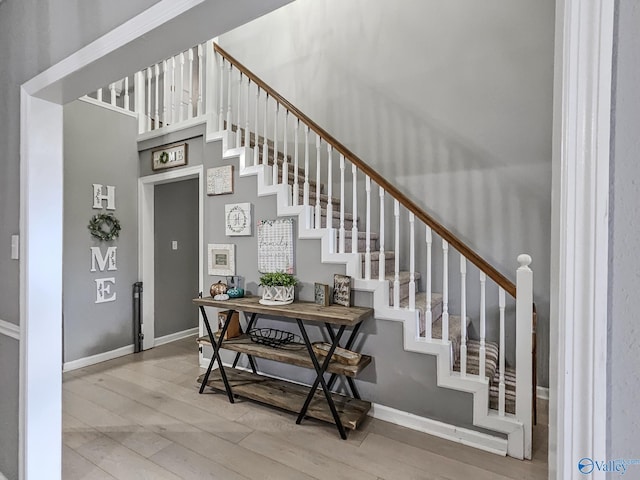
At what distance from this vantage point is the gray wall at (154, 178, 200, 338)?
161 inches

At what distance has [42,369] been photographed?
158 centimetres

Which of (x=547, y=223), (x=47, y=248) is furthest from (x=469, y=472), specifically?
(x=47, y=248)

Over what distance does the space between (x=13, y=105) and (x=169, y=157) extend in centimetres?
187

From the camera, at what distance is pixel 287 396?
2.48 meters

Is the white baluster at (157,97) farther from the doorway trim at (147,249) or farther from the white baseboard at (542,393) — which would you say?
the white baseboard at (542,393)

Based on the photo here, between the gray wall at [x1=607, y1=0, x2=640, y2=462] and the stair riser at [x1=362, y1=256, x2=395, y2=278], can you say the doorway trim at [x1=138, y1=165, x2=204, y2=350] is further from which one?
the gray wall at [x1=607, y1=0, x2=640, y2=462]

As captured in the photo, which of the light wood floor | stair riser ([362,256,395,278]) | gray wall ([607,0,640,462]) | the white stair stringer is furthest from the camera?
stair riser ([362,256,395,278])

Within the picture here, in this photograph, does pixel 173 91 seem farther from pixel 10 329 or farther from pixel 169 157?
pixel 10 329

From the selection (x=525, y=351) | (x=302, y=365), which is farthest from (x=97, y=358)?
(x=525, y=351)

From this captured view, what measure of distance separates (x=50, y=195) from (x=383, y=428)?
2.44 meters

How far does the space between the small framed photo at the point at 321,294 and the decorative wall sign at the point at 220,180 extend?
1.31 m

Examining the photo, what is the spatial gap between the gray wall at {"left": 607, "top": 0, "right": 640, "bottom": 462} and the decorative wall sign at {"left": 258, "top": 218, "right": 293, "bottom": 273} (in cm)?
236

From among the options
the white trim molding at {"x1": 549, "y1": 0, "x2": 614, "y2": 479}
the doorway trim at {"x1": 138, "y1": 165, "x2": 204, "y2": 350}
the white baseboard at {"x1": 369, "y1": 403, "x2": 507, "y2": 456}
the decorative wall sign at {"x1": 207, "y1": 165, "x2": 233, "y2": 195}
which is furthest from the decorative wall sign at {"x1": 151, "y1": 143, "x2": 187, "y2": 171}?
the white trim molding at {"x1": 549, "y1": 0, "x2": 614, "y2": 479}

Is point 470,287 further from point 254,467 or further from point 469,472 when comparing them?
point 254,467
